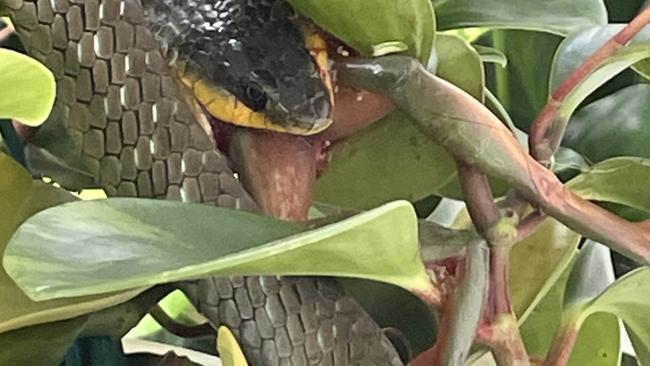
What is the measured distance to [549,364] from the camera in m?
0.51

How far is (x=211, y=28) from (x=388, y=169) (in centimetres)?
12

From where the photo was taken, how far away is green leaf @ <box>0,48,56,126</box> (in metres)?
0.33

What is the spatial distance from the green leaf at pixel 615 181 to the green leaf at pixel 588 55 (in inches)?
1.6

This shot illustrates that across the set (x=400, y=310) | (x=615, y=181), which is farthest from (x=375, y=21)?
(x=400, y=310)

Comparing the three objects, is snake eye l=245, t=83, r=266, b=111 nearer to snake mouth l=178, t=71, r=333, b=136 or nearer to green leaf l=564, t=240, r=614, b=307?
snake mouth l=178, t=71, r=333, b=136

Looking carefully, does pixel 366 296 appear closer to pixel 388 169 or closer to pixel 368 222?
pixel 388 169

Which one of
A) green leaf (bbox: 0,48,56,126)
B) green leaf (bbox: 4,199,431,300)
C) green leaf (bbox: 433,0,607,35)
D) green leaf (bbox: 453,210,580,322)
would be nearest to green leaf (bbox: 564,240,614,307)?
green leaf (bbox: 453,210,580,322)

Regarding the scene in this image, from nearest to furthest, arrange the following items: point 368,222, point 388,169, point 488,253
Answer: point 368,222, point 488,253, point 388,169

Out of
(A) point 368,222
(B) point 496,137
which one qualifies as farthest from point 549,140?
(A) point 368,222

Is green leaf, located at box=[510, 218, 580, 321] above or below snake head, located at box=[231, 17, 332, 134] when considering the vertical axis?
below

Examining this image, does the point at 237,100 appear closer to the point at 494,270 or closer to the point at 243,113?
the point at 243,113

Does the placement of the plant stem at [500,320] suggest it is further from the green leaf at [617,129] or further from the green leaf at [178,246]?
the green leaf at [617,129]

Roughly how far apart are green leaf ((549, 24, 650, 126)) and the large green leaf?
5cm

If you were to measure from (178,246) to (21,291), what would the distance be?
10 centimetres
